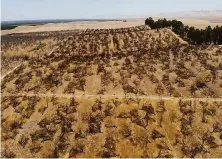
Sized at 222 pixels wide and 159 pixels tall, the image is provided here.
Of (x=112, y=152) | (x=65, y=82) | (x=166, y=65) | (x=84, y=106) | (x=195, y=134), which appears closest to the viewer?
(x=112, y=152)

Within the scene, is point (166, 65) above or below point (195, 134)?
above

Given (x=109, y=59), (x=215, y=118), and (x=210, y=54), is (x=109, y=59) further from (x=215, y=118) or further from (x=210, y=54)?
(x=215, y=118)

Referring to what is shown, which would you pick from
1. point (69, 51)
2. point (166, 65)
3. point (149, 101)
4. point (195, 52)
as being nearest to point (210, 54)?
point (195, 52)

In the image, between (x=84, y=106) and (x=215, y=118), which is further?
(x=84, y=106)

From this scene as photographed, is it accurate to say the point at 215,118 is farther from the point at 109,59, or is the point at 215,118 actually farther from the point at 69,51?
the point at 69,51

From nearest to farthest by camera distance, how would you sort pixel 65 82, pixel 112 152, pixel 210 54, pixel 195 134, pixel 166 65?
pixel 112 152 < pixel 195 134 < pixel 65 82 < pixel 166 65 < pixel 210 54

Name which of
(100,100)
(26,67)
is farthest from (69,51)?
(100,100)
